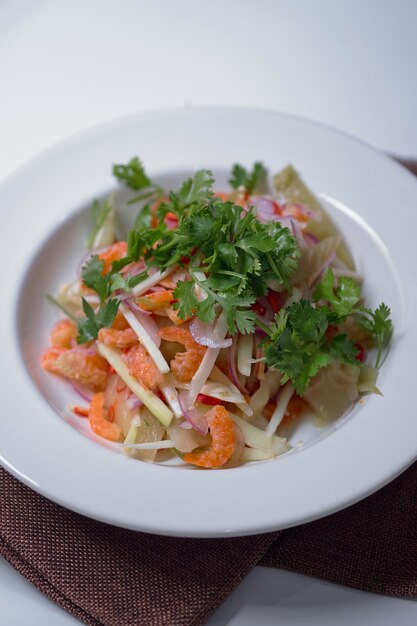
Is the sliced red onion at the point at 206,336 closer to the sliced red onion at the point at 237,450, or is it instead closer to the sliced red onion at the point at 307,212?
the sliced red onion at the point at 237,450

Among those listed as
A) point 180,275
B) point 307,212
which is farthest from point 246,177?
point 180,275

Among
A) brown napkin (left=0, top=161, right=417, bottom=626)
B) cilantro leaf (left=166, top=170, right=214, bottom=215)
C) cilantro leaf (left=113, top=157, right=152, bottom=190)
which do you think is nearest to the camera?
brown napkin (left=0, top=161, right=417, bottom=626)

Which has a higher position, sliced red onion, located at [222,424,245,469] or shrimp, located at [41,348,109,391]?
sliced red onion, located at [222,424,245,469]

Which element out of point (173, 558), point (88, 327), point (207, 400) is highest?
point (207, 400)

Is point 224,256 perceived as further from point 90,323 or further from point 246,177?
point 246,177

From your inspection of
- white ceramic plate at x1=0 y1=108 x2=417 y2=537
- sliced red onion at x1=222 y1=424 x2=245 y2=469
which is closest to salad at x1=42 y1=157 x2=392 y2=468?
sliced red onion at x1=222 y1=424 x2=245 y2=469

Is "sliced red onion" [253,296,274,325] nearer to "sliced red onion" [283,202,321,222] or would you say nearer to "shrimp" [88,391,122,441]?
"sliced red onion" [283,202,321,222]
